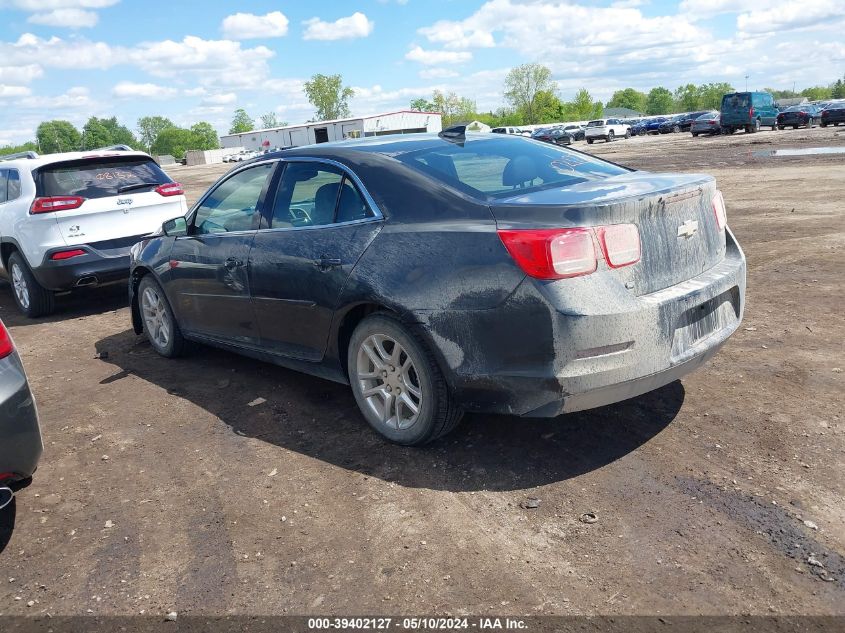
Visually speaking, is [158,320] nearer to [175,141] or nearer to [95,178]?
[95,178]

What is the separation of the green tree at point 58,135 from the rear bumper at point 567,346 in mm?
197668

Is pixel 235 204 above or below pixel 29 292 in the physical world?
above

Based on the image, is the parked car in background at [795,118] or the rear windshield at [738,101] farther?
the parked car in background at [795,118]

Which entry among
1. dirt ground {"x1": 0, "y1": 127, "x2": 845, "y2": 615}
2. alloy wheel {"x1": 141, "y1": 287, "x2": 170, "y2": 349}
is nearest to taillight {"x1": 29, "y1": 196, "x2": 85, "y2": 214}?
alloy wheel {"x1": 141, "y1": 287, "x2": 170, "y2": 349}

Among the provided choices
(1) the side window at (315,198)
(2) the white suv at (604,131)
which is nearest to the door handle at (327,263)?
(1) the side window at (315,198)

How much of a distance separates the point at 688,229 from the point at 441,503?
6.02 ft

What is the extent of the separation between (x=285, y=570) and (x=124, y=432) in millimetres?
2118

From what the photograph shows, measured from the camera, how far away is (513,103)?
140000mm

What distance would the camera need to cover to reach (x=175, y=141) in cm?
19225

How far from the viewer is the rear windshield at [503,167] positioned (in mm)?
3840

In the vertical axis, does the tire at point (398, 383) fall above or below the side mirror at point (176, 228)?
below

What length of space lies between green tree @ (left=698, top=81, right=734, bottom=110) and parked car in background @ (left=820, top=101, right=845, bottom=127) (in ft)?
432

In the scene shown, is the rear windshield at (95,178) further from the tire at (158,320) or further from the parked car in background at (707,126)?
the parked car in background at (707,126)

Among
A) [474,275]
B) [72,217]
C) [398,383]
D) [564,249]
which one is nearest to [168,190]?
[72,217]
